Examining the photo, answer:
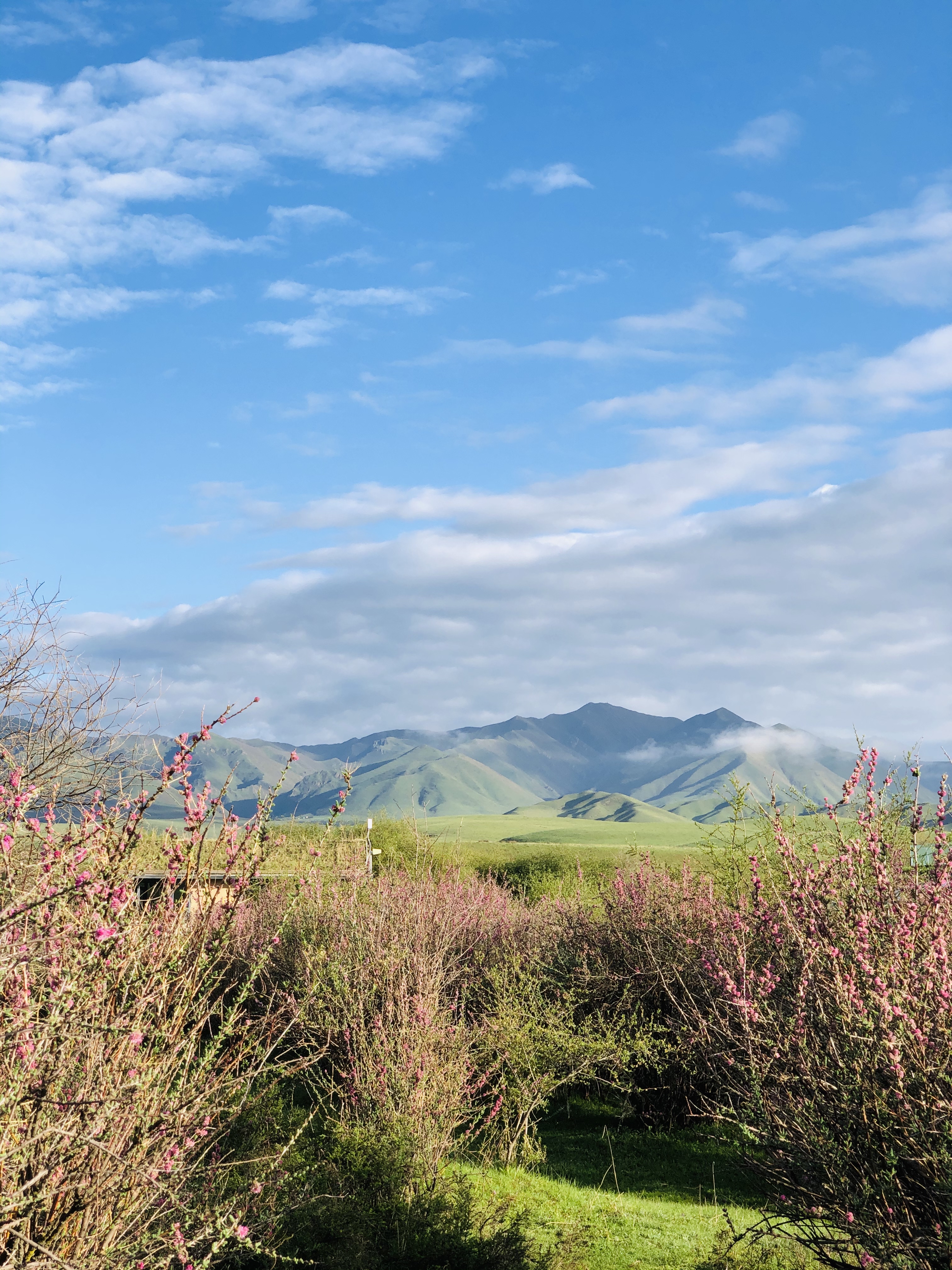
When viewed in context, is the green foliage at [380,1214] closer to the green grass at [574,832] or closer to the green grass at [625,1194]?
the green grass at [625,1194]

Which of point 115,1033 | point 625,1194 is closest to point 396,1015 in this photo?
point 625,1194

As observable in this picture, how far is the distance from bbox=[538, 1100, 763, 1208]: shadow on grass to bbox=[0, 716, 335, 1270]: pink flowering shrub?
554 cm

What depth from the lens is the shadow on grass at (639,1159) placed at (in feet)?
30.0

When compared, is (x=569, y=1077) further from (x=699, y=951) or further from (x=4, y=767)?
(x=4, y=767)

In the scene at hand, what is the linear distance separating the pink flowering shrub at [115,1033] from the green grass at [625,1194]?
122 inches

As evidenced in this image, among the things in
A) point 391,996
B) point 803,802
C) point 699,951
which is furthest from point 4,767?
point 803,802

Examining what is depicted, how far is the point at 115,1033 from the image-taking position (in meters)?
3.98

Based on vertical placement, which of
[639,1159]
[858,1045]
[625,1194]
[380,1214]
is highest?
[858,1045]

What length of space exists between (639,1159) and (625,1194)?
144cm

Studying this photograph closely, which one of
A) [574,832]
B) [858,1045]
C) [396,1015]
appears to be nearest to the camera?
[858,1045]

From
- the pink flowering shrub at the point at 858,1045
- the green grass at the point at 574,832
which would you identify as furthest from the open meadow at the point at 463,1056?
the green grass at the point at 574,832

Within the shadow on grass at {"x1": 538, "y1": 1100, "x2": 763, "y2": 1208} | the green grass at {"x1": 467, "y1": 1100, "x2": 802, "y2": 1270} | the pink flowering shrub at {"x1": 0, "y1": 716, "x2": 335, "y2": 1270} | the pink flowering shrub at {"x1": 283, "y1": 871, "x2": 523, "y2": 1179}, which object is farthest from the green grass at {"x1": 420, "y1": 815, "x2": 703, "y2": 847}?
the pink flowering shrub at {"x1": 0, "y1": 716, "x2": 335, "y2": 1270}

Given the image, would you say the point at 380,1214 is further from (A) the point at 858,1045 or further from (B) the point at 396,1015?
(A) the point at 858,1045

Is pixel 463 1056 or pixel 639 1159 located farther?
pixel 639 1159
